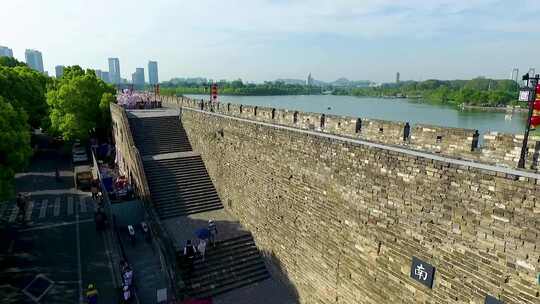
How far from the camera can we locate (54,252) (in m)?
11.6

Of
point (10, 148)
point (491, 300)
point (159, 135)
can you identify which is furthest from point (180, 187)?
point (491, 300)

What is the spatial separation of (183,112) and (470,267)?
606 inches

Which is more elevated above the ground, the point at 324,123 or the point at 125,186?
the point at 324,123

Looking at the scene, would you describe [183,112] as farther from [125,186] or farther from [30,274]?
[30,274]

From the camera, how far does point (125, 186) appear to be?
1473cm

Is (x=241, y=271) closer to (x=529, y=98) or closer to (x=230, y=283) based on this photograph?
(x=230, y=283)

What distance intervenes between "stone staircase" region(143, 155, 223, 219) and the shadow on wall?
1.00 metres

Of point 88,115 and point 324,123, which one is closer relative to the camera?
point 324,123

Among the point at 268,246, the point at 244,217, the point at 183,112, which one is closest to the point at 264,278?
the point at 268,246

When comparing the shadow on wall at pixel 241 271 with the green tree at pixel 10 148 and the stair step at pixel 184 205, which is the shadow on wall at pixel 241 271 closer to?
the stair step at pixel 184 205

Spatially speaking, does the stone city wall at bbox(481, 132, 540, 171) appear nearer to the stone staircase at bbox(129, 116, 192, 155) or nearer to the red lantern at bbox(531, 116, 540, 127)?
the red lantern at bbox(531, 116, 540, 127)

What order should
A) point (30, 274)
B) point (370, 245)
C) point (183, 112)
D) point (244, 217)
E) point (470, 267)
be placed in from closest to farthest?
point (470, 267), point (370, 245), point (30, 274), point (244, 217), point (183, 112)

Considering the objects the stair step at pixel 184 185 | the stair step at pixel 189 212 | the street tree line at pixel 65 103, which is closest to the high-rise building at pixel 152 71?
the street tree line at pixel 65 103

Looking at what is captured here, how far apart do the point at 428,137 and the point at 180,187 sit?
10.1m
